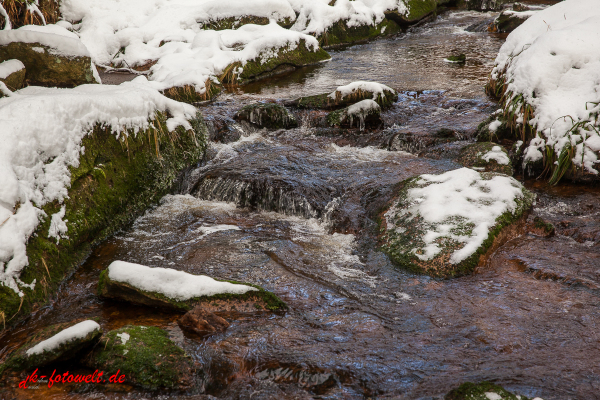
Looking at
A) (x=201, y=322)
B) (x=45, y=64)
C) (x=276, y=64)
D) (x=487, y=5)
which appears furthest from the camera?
(x=487, y=5)

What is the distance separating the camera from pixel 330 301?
3.80 m

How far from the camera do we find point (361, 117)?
8.14 meters

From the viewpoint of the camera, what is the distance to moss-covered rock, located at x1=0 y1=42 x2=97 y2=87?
6.19 metres

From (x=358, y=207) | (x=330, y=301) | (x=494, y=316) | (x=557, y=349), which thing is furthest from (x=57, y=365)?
(x=358, y=207)

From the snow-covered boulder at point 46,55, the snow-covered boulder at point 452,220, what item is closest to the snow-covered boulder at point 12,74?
the snow-covered boulder at point 46,55

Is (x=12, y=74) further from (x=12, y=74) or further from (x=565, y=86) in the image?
(x=565, y=86)

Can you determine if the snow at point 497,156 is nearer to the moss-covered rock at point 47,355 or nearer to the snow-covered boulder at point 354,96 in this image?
the snow-covered boulder at point 354,96

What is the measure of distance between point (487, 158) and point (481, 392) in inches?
174

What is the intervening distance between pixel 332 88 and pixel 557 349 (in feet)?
27.4

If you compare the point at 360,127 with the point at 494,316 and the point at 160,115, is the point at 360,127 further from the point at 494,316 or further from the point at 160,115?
the point at 494,316

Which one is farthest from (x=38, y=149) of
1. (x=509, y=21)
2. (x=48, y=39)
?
(x=509, y=21)

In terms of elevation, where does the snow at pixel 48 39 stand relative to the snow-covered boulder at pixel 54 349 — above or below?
above

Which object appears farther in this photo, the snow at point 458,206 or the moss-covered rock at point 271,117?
the moss-covered rock at point 271,117

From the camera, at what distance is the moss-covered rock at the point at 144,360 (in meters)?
2.79
